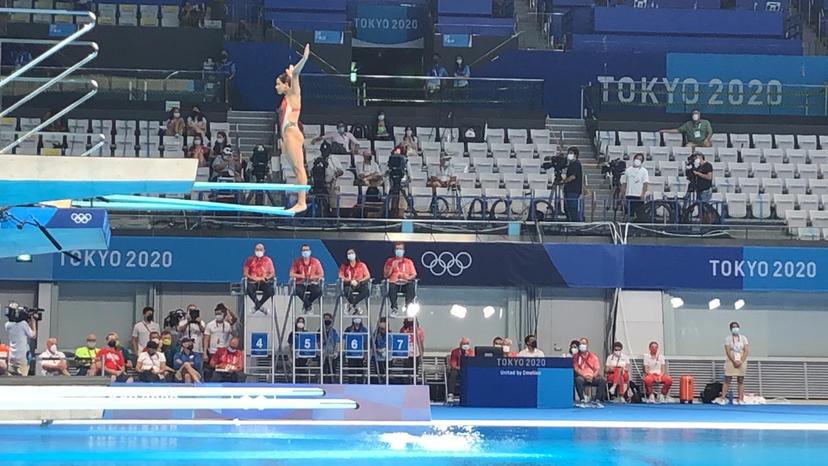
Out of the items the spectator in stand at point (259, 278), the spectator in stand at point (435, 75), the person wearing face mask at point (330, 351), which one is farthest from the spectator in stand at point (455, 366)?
the spectator in stand at point (435, 75)

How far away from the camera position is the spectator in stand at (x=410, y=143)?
30.9 meters

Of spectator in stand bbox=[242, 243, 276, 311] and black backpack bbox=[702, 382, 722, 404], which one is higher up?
spectator in stand bbox=[242, 243, 276, 311]

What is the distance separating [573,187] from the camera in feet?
94.5

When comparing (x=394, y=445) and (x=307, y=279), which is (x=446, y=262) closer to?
(x=307, y=279)

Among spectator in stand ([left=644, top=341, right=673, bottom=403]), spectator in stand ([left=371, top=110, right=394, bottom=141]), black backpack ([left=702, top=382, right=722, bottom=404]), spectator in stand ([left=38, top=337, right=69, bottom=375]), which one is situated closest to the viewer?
spectator in stand ([left=38, top=337, right=69, bottom=375])

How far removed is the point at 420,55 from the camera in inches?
1465

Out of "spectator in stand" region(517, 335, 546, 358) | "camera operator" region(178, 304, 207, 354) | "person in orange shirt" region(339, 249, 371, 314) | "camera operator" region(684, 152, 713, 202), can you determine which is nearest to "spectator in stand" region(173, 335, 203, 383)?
"camera operator" region(178, 304, 207, 354)

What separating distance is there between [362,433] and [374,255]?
694cm

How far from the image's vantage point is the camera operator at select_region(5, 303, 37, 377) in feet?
82.9

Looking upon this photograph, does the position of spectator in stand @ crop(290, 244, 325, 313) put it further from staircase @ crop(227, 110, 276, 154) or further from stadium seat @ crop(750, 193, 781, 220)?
stadium seat @ crop(750, 193, 781, 220)

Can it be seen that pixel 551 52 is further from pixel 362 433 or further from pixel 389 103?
pixel 362 433

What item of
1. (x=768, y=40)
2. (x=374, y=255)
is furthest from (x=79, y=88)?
(x=768, y=40)

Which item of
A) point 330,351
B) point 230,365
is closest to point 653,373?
point 330,351

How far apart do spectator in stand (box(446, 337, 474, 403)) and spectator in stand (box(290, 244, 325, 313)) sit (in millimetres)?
4452
